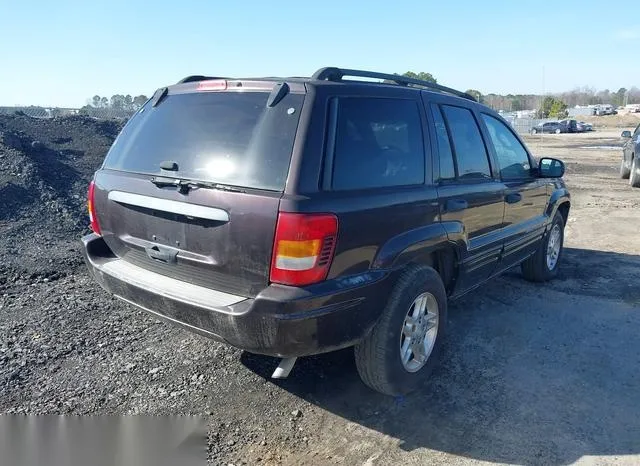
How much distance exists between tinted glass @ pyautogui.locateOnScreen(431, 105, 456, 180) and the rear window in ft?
4.19

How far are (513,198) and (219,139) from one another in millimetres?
2803

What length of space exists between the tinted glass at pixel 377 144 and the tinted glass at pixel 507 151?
1.35 metres

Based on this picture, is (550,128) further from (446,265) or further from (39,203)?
(446,265)

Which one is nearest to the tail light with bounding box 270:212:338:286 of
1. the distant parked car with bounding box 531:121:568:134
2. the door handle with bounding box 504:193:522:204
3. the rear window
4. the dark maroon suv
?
the dark maroon suv

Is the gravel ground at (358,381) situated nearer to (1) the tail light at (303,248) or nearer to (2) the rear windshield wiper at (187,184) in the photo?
(1) the tail light at (303,248)

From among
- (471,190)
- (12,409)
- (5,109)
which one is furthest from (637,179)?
(5,109)

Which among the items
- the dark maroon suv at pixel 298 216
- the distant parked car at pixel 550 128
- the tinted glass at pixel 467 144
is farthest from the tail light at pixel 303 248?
the distant parked car at pixel 550 128

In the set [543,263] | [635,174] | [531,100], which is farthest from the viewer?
[531,100]

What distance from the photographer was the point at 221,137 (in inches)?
121

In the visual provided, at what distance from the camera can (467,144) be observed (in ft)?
13.7

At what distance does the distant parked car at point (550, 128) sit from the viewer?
168 ft

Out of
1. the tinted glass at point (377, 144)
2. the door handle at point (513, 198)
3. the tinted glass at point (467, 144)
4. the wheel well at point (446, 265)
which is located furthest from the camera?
the door handle at point (513, 198)

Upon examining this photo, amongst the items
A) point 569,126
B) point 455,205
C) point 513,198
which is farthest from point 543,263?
point 569,126

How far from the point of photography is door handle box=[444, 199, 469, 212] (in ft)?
12.0
